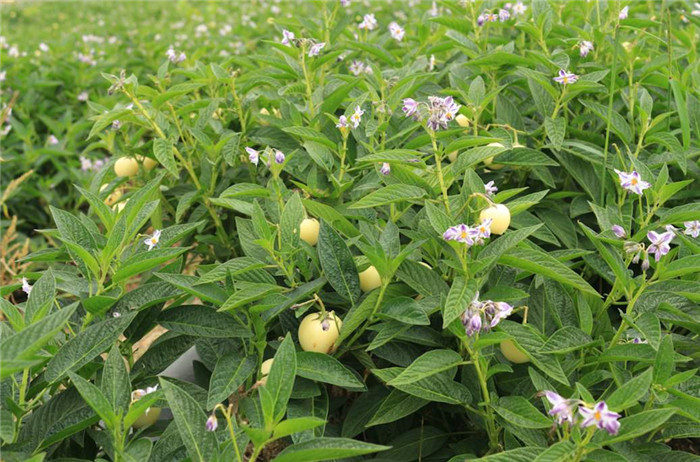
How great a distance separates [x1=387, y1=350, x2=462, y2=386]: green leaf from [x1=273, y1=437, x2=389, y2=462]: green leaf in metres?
0.14

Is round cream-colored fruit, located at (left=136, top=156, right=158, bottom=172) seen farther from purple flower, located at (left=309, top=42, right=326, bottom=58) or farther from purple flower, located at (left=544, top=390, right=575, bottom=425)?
purple flower, located at (left=544, top=390, right=575, bottom=425)

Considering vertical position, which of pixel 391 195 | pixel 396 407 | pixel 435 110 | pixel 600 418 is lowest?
pixel 396 407

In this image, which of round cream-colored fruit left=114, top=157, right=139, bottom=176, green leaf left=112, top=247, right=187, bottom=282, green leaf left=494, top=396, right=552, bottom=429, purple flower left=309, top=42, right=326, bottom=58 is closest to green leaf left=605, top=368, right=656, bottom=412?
green leaf left=494, top=396, right=552, bottom=429

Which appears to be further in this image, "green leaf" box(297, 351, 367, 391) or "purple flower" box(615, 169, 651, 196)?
"purple flower" box(615, 169, 651, 196)

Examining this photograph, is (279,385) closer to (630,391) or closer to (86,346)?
(86,346)

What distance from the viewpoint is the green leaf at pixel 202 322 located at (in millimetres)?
1257

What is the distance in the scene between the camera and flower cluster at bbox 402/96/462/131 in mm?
1254

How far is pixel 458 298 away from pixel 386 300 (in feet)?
0.62

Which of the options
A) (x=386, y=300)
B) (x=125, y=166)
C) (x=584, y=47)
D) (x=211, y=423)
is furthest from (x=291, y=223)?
(x=584, y=47)

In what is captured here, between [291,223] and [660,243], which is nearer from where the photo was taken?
[660,243]

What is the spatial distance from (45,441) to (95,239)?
402 millimetres

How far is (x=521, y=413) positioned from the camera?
3.78ft

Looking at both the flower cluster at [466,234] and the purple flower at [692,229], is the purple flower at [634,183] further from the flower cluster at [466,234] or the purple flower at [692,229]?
the flower cluster at [466,234]

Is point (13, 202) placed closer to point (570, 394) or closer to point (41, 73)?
point (41, 73)
